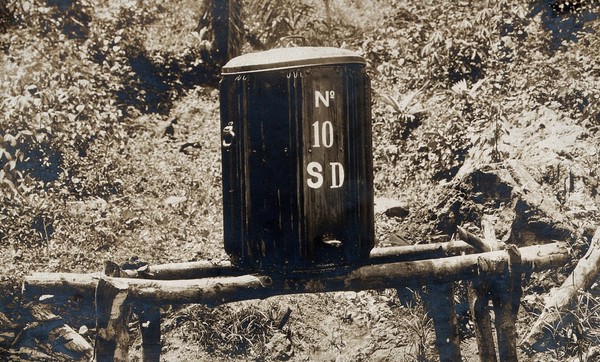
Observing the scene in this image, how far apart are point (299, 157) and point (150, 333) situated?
5.22 ft

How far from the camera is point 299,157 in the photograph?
3.48 meters

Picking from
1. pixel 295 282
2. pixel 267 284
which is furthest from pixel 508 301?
pixel 267 284

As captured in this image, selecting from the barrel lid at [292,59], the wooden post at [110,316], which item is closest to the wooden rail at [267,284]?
the wooden post at [110,316]

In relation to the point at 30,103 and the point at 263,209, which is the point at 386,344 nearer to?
the point at 263,209

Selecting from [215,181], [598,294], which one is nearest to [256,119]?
[215,181]

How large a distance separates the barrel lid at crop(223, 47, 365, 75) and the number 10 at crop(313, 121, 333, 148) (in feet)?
1.04

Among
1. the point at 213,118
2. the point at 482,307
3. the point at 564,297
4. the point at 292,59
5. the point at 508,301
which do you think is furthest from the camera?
the point at 213,118

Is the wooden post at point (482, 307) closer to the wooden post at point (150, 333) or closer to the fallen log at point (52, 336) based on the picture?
the wooden post at point (150, 333)

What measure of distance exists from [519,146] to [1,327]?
406 cm

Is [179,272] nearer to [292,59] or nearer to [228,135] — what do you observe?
[228,135]

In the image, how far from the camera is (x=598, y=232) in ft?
15.5

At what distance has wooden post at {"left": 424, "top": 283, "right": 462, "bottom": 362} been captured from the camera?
4.25 meters

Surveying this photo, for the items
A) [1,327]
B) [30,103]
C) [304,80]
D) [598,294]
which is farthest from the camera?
[30,103]

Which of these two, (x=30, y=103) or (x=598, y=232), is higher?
(x=30, y=103)
